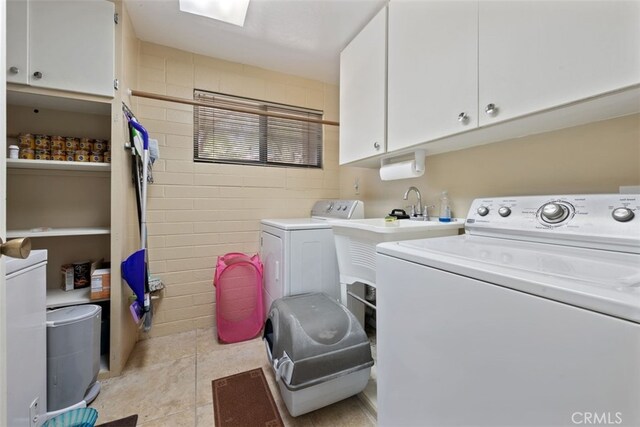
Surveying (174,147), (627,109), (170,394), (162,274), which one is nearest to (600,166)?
(627,109)

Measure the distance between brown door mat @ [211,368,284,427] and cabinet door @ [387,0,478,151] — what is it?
165cm

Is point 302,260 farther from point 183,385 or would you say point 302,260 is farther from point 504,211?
point 504,211

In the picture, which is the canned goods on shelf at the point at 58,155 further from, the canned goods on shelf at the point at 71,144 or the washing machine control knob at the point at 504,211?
the washing machine control knob at the point at 504,211

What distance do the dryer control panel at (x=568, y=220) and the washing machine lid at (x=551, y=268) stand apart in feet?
0.11

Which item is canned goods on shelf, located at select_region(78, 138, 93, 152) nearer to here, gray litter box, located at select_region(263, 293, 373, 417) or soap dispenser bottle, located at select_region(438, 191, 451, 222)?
gray litter box, located at select_region(263, 293, 373, 417)

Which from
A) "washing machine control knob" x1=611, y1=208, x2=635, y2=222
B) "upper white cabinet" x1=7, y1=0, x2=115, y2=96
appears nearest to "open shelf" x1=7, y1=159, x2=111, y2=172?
"upper white cabinet" x1=7, y1=0, x2=115, y2=96

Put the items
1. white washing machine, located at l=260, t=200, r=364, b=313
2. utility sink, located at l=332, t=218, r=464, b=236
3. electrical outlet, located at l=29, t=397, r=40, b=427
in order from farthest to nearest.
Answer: white washing machine, located at l=260, t=200, r=364, b=313 → utility sink, located at l=332, t=218, r=464, b=236 → electrical outlet, located at l=29, t=397, r=40, b=427

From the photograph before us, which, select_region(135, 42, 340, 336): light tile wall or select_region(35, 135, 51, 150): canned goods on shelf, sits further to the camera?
select_region(135, 42, 340, 336): light tile wall

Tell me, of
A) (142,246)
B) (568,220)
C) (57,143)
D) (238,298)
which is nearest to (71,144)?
(57,143)

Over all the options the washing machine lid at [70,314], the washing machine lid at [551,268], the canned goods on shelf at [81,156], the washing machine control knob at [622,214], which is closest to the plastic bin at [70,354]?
the washing machine lid at [70,314]

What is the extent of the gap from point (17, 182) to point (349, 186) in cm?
249

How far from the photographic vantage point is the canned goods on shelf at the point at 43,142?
5.06ft

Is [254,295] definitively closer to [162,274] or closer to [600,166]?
[162,274]

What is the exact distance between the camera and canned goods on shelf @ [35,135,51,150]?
1543mm
